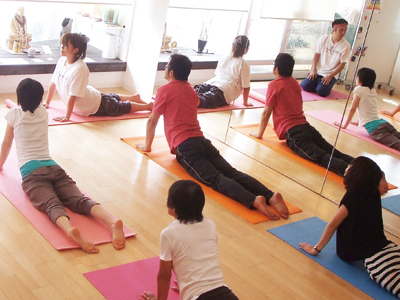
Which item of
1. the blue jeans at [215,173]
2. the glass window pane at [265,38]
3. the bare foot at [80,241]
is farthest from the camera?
the glass window pane at [265,38]

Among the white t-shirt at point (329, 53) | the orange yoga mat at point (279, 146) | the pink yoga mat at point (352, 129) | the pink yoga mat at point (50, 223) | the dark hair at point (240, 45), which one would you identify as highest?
the white t-shirt at point (329, 53)

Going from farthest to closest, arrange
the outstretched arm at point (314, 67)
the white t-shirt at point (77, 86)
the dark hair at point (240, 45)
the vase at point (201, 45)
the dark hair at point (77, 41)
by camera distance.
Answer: the vase at point (201, 45)
the dark hair at point (240, 45)
the white t-shirt at point (77, 86)
the dark hair at point (77, 41)
the outstretched arm at point (314, 67)

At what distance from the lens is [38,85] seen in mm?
2787

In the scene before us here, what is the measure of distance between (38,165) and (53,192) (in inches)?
7.1

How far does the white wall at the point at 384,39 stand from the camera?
340 centimetres

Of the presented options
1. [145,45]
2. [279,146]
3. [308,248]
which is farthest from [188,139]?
[145,45]

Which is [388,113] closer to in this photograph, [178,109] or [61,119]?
[178,109]

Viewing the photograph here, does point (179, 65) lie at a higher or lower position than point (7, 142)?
higher

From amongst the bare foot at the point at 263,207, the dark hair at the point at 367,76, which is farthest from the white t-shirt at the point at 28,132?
the dark hair at the point at 367,76

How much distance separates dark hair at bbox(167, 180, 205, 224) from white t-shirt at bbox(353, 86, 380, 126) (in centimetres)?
205

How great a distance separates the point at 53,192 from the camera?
2756 mm

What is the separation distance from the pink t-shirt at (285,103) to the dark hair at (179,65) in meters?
0.88

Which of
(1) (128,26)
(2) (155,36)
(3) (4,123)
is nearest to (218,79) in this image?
(2) (155,36)

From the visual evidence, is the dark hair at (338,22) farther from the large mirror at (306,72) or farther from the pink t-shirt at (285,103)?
the pink t-shirt at (285,103)
